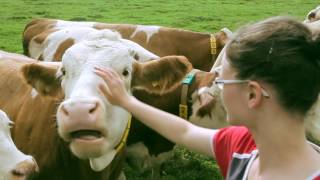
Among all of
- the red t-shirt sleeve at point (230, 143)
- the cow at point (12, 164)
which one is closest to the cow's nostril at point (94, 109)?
the cow at point (12, 164)

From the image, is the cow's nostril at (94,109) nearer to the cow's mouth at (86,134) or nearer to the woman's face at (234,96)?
the cow's mouth at (86,134)

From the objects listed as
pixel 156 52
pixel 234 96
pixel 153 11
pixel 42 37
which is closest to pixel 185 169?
pixel 156 52

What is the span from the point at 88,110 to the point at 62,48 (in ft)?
14.0

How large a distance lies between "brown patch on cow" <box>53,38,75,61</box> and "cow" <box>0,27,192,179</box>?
236cm

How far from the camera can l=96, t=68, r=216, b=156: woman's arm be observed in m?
2.29

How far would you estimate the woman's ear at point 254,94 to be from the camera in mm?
1804

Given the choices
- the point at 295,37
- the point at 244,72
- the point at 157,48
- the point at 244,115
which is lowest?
the point at 157,48

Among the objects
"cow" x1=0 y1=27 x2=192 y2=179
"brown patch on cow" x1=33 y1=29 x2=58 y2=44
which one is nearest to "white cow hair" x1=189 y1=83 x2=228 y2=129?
"cow" x1=0 y1=27 x2=192 y2=179

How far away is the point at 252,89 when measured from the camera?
5.99ft

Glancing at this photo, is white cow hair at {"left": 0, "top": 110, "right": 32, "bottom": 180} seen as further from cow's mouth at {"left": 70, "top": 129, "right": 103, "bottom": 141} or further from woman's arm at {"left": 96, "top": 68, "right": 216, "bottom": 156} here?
woman's arm at {"left": 96, "top": 68, "right": 216, "bottom": 156}

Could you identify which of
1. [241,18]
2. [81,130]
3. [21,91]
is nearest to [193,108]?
[21,91]

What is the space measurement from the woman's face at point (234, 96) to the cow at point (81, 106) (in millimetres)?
1135

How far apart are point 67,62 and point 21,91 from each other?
4.12 feet

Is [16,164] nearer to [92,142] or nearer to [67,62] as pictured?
[92,142]
